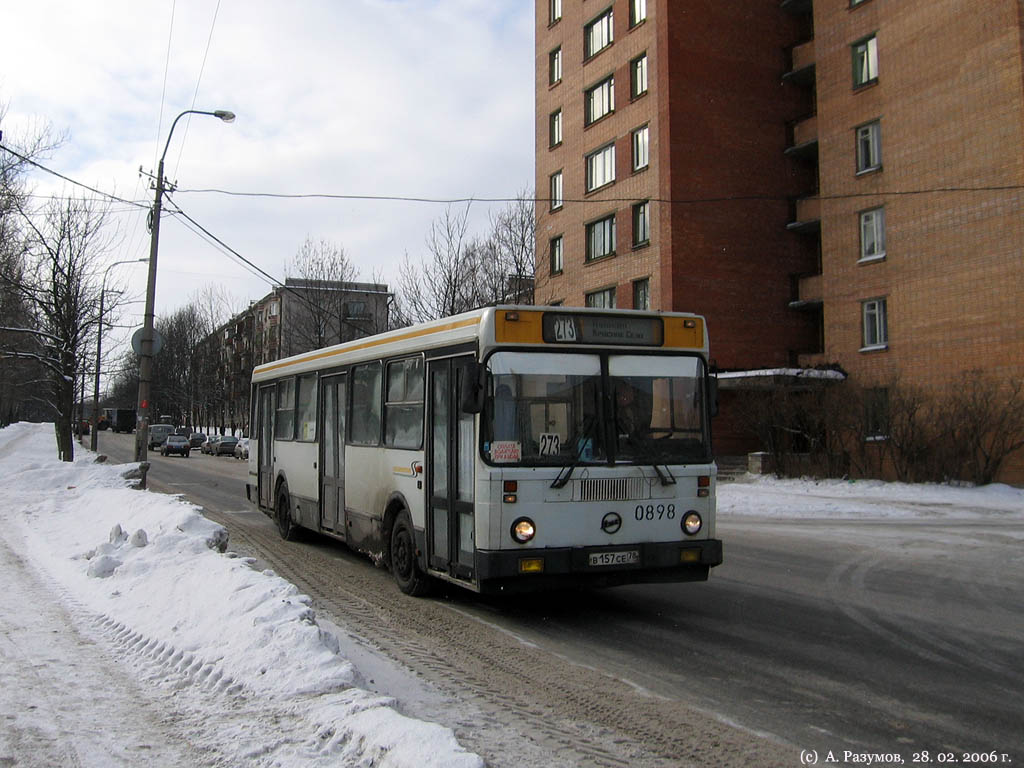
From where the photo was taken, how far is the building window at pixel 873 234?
28188 mm

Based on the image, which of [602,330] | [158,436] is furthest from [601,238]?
[158,436]

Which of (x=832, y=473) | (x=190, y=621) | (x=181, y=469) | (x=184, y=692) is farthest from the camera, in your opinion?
(x=181, y=469)

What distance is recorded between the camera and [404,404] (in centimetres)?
898

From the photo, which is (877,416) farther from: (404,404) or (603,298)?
(404,404)

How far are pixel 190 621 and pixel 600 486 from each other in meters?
3.46

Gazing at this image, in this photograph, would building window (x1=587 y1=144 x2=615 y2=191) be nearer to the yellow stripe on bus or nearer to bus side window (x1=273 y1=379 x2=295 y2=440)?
the yellow stripe on bus

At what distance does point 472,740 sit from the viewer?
4.44 m

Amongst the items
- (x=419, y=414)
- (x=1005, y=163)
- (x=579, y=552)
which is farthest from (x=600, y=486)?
(x=1005, y=163)

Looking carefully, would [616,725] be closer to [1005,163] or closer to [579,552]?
[579,552]

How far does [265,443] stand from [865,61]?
82.3 ft

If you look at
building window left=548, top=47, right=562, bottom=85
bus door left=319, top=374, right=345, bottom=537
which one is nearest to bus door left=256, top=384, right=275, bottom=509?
bus door left=319, top=374, right=345, bottom=537

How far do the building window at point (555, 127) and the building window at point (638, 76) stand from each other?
5513 mm

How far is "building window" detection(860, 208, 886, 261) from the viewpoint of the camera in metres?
28.2

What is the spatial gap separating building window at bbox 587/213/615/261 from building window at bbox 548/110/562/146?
5.49 m
